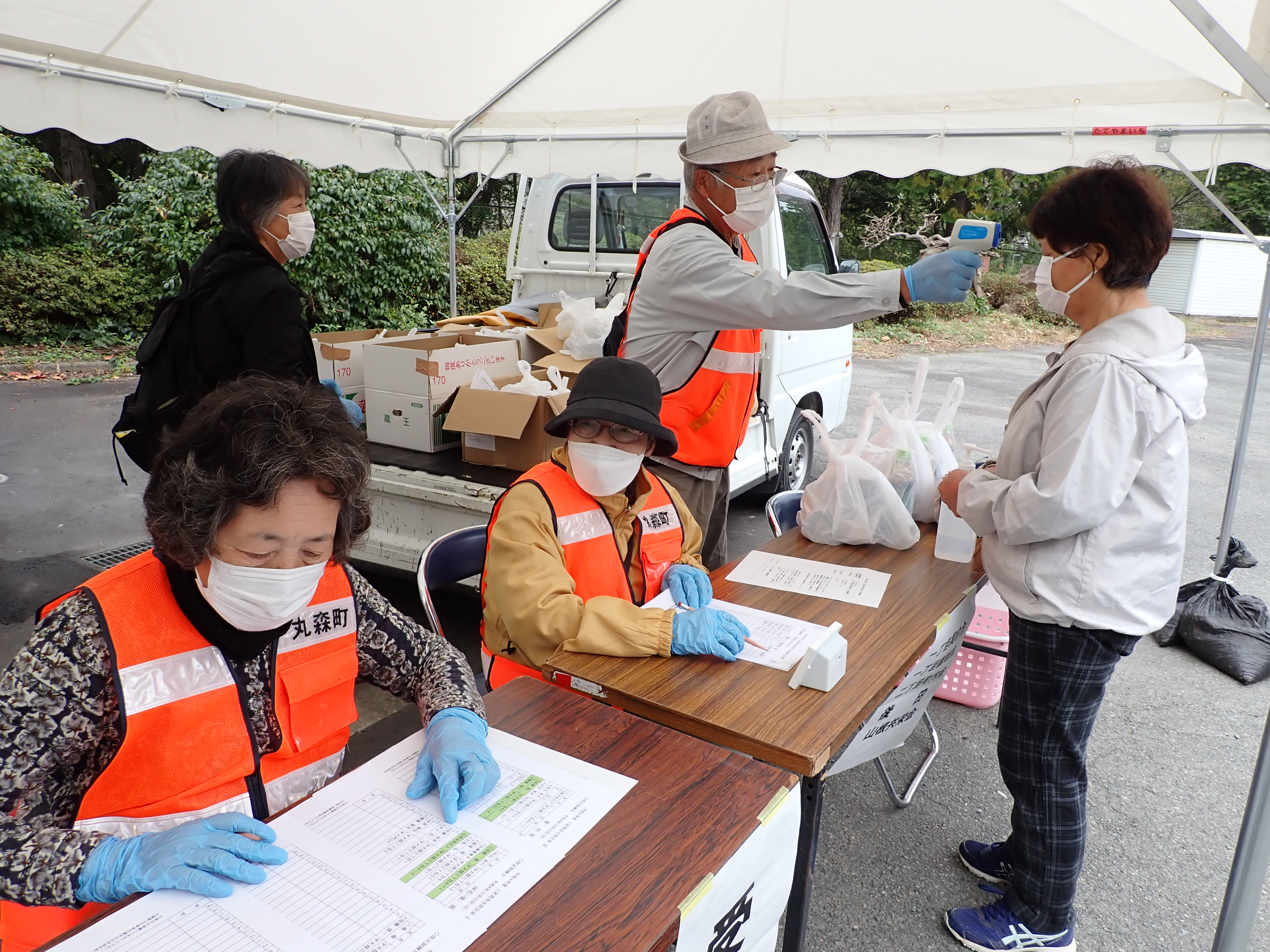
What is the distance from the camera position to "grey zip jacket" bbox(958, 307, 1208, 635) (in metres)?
1.76

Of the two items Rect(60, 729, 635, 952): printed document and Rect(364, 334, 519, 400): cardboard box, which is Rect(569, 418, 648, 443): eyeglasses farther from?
Rect(364, 334, 519, 400): cardboard box

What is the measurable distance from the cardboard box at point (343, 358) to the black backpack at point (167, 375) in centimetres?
160

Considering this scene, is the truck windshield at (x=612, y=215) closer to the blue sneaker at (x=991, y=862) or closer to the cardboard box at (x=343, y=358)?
the cardboard box at (x=343, y=358)

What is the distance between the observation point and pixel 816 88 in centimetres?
444

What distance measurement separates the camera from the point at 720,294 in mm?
2285

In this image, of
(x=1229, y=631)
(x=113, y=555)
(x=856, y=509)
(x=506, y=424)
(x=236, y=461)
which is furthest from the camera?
(x=113, y=555)

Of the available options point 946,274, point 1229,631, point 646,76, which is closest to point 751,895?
point 946,274

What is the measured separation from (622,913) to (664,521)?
135 centimetres

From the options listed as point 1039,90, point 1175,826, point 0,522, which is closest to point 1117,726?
point 1175,826

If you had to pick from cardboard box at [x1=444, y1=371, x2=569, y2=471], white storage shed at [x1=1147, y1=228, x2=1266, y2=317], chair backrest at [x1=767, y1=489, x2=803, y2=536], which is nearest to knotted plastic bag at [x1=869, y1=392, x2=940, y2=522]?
chair backrest at [x1=767, y1=489, x2=803, y2=536]

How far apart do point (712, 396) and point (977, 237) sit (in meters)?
0.90

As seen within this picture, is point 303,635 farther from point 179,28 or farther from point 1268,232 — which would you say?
point 1268,232

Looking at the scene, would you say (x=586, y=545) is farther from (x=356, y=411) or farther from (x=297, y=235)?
(x=356, y=411)

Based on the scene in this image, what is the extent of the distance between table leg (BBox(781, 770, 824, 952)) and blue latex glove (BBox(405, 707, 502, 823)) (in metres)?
0.64
